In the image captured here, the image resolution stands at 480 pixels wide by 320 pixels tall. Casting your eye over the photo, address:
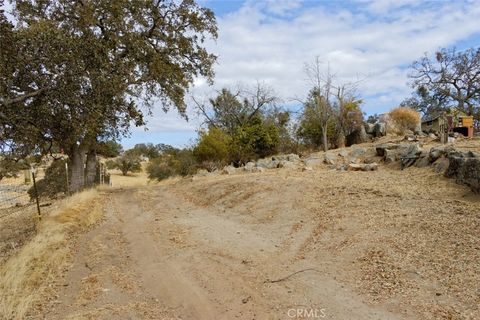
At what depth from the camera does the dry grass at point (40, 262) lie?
570 cm

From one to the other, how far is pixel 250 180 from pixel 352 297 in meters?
8.87

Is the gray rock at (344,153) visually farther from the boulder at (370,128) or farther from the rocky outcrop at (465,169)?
the rocky outcrop at (465,169)

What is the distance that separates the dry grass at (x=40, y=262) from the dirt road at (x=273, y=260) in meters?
0.32

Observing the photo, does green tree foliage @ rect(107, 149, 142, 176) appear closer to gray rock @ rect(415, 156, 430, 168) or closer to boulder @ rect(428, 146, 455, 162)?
gray rock @ rect(415, 156, 430, 168)

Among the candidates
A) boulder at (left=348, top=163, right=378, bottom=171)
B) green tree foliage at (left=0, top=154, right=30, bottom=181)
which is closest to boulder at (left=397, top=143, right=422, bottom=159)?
boulder at (left=348, top=163, right=378, bottom=171)

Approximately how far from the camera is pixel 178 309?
524 cm

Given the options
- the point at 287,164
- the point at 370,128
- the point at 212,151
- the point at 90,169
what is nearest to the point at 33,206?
the point at 90,169

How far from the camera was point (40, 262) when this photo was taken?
744 cm

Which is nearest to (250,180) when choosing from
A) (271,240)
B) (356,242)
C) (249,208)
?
(249,208)

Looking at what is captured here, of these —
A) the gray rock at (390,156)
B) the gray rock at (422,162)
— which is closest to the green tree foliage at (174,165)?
the gray rock at (390,156)

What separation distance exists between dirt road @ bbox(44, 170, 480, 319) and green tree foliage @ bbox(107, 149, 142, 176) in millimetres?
34042
